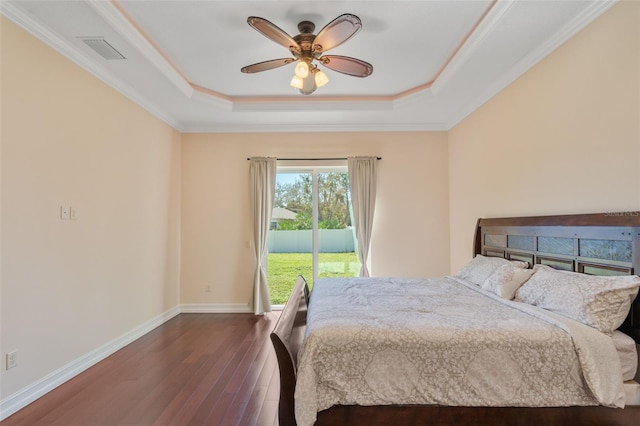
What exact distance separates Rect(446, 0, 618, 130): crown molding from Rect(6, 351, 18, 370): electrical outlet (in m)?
4.66

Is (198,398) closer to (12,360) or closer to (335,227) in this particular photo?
(12,360)

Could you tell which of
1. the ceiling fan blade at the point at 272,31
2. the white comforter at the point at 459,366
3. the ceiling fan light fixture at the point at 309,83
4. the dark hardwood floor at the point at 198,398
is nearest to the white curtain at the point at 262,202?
the dark hardwood floor at the point at 198,398

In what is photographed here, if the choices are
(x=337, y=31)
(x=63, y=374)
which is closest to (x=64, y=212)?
(x=63, y=374)

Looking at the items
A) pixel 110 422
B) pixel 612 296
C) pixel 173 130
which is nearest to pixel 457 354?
pixel 612 296

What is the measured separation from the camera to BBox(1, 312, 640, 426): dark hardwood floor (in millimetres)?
1716

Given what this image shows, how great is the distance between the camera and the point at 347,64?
2.60 metres

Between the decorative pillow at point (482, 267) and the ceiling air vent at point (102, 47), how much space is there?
3.86 m

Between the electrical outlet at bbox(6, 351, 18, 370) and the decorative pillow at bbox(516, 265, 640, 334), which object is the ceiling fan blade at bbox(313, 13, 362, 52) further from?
the electrical outlet at bbox(6, 351, 18, 370)

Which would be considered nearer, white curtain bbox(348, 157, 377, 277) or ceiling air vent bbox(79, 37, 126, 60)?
ceiling air vent bbox(79, 37, 126, 60)

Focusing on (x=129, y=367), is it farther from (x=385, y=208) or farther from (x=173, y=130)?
(x=385, y=208)

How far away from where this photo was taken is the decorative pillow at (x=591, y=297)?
5.90 ft

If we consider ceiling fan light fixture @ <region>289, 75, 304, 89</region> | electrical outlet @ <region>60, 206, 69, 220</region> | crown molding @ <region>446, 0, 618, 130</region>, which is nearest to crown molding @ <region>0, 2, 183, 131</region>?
electrical outlet @ <region>60, 206, 69, 220</region>

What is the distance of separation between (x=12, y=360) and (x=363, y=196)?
3.92 metres

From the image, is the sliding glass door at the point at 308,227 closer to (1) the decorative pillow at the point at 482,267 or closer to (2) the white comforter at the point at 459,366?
(1) the decorative pillow at the point at 482,267
